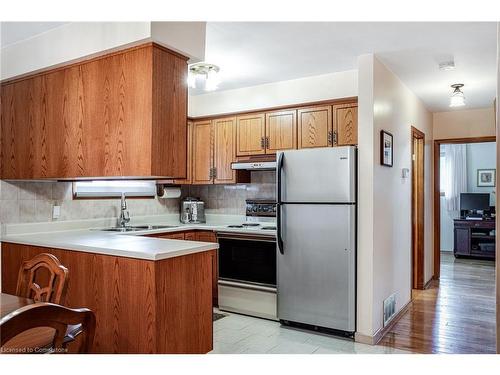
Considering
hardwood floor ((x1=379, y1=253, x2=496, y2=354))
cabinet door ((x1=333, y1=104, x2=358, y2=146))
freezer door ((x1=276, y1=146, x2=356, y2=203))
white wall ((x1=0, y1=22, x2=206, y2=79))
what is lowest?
hardwood floor ((x1=379, y1=253, x2=496, y2=354))

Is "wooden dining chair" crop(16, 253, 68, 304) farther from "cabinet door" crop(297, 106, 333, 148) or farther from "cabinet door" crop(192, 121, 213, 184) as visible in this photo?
"cabinet door" crop(192, 121, 213, 184)

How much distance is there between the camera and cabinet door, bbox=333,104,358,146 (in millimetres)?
3527

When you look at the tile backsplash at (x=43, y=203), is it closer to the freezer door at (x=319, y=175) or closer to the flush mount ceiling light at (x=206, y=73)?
the flush mount ceiling light at (x=206, y=73)

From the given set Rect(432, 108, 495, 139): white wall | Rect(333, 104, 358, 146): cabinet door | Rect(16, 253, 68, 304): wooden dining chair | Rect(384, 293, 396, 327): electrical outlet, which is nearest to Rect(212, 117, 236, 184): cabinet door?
Rect(333, 104, 358, 146): cabinet door

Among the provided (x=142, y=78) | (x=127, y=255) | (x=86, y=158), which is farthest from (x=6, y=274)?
(x=142, y=78)

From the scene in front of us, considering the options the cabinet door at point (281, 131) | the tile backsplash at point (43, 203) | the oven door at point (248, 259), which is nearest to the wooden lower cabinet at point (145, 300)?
the tile backsplash at point (43, 203)

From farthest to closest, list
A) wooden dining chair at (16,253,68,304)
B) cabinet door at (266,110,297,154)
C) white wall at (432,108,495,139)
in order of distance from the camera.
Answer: white wall at (432,108,495,139)
cabinet door at (266,110,297,154)
wooden dining chair at (16,253,68,304)

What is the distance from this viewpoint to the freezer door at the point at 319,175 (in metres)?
3.21

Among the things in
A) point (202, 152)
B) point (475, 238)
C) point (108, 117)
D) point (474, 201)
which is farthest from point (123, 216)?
point (474, 201)

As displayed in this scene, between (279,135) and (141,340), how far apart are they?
2464mm

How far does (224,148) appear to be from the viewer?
442cm

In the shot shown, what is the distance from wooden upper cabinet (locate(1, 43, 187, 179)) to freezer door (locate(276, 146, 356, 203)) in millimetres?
1229

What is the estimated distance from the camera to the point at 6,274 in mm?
2951

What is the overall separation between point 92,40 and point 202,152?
2263mm
